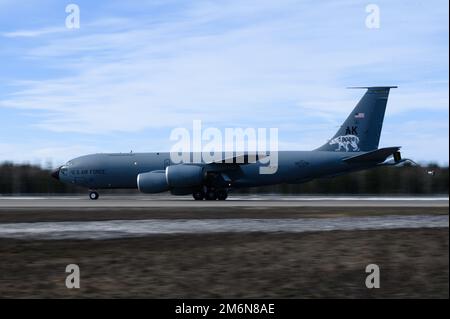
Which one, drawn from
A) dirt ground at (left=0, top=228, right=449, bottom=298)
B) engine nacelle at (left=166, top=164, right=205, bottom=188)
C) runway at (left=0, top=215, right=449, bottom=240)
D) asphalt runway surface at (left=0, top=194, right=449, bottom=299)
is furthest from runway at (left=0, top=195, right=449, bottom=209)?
dirt ground at (left=0, top=228, right=449, bottom=298)

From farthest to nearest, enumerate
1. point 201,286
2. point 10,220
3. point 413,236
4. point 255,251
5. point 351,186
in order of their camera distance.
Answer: point 351,186 < point 10,220 < point 413,236 < point 255,251 < point 201,286

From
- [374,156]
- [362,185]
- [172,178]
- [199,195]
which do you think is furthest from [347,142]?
[362,185]

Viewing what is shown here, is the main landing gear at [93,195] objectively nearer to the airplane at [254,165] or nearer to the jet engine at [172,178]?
the airplane at [254,165]

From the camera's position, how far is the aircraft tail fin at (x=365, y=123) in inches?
1892

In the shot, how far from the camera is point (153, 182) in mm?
45938

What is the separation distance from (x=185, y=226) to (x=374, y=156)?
2710 cm

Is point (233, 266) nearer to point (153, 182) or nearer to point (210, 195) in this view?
point (153, 182)

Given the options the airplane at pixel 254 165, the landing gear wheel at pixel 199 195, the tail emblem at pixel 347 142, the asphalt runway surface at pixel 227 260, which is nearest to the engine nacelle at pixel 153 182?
the airplane at pixel 254 165

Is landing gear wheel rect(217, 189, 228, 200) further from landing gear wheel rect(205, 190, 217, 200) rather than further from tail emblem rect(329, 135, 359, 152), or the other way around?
tail emblem rect(329, 135, 359, 152)

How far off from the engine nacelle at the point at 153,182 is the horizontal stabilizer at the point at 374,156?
1353cm
